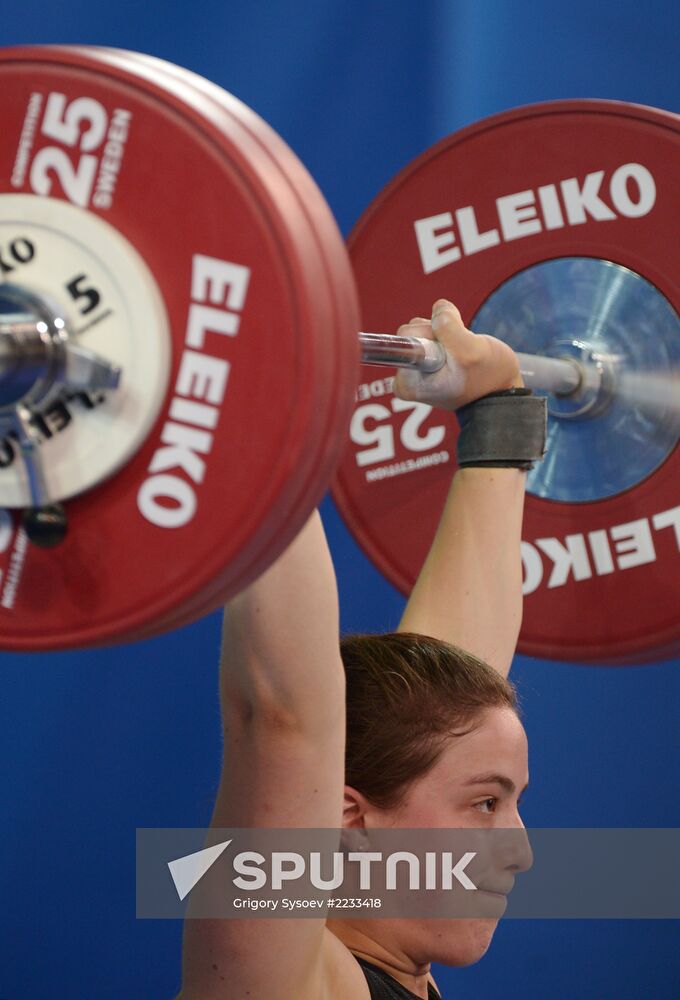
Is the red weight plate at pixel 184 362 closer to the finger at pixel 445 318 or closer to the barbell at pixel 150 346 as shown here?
the barbell at pixel 150 346

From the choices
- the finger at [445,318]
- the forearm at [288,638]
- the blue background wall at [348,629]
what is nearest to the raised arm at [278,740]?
the forearm at [288,638]

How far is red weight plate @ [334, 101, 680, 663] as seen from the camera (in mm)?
1670

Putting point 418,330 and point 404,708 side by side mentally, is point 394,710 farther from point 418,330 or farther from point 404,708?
point 418,330

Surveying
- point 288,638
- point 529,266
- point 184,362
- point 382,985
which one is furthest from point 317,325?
point 529,266

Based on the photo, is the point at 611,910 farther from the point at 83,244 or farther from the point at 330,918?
the point at 83,244

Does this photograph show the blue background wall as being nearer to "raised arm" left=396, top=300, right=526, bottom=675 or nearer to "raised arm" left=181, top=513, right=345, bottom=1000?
"raised arm" left=396, top=300, right=526, bottom=675

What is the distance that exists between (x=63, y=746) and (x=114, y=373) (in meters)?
1.28

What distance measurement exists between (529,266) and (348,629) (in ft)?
2.53

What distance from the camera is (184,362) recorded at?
0.86 metres

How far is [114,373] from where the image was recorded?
0.86 m

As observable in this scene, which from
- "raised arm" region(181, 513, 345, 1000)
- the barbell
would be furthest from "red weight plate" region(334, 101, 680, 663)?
the barbell

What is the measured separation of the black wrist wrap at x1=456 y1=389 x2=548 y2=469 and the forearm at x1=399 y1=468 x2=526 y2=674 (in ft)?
0.05

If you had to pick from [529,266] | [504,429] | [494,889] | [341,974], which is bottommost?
[341,974]

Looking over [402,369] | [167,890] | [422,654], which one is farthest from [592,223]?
[167,890]
